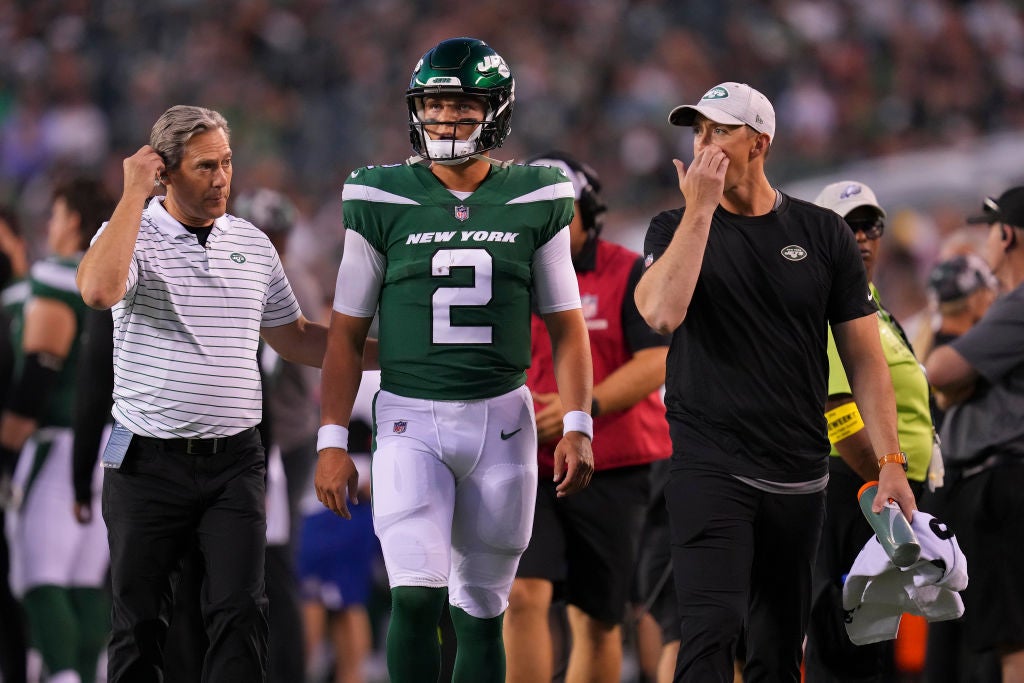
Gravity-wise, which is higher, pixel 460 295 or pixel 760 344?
pixel 460 295

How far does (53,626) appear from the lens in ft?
22.9

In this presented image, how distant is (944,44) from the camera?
60.5ft

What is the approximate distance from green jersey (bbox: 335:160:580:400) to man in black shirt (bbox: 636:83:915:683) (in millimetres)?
427

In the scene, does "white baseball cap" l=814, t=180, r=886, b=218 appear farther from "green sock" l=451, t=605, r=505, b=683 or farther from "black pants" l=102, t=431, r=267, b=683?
"black pants" l=102, t=431, r=267, b=683

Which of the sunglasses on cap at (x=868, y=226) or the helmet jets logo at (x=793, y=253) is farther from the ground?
the sunglasses on cap at (x=868, y=226)

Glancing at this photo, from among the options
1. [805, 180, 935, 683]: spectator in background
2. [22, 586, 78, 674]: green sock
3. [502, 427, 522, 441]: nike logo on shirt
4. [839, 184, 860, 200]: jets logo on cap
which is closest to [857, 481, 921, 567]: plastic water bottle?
→ [805, 180, 935, 683]: spectator in background

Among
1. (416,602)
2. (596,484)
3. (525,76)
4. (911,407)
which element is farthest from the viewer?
(525,76)

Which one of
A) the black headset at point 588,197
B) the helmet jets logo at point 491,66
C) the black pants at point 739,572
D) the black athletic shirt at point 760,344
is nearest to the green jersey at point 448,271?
the helmet jets logo at point 491,66

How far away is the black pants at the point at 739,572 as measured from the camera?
479 cm

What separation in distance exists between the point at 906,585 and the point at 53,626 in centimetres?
381

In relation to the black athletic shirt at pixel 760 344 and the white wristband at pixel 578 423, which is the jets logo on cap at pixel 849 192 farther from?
the white wristband at pixel 578 423

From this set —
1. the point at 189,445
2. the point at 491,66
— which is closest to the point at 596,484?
the point at 189,445

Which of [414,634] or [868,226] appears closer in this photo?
[414,634]

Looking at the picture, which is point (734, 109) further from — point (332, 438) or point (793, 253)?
point (332, 438)
